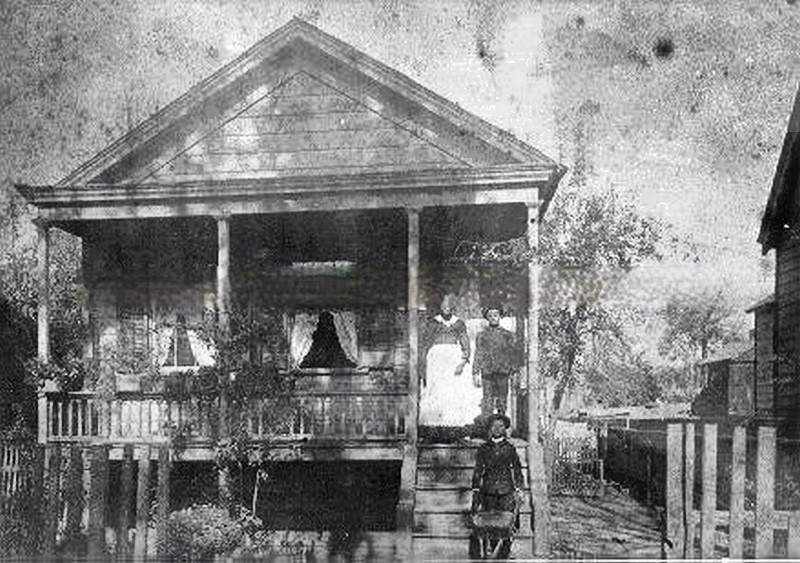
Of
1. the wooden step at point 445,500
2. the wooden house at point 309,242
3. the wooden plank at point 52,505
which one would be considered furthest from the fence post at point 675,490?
the wooden plank at point 52,505

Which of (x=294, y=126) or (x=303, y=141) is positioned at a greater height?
(x=294, y=126)

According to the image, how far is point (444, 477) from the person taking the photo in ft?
37.7

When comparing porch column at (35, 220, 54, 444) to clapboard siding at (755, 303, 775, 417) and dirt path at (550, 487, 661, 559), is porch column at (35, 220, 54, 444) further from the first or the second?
clapboard siding at (755, 303, 775, 417)

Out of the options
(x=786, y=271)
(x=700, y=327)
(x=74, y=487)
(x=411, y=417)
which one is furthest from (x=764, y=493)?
(x=700, y=327)

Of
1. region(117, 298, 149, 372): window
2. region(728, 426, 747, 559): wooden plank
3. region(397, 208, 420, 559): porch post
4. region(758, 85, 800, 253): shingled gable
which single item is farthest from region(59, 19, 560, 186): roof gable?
region(728, 426, 747, 559): wooden plank

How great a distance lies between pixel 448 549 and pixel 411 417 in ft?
7.77

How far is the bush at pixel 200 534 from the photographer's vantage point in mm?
10445

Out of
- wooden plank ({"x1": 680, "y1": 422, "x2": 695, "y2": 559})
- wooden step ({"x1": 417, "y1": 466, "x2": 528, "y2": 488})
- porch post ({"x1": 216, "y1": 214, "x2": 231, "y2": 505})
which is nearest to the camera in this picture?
wooden plank ({"x1": 680, "y1": 422, "x2": 695, "y2": 559})

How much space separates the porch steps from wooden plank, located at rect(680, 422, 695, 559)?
89.8 inches

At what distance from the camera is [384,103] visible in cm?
1441

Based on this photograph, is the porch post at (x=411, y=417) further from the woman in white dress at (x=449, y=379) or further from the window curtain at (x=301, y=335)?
the window curtain at (x=301, y=335)

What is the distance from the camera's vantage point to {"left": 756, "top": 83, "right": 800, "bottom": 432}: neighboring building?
14664mm

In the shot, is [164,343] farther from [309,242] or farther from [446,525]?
[446,525]

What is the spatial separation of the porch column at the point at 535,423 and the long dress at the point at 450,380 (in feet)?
8.95
